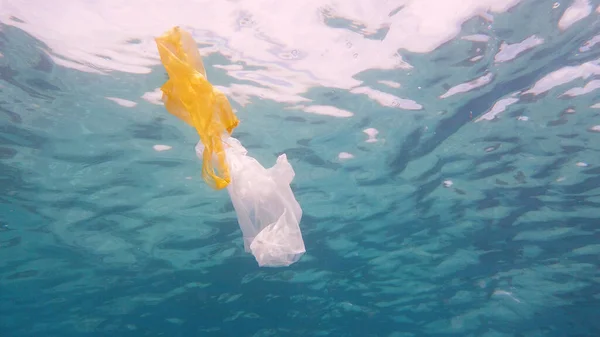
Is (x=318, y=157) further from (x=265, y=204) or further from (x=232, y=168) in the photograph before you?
(x=232, y=168)

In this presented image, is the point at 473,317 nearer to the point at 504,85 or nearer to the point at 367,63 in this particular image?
the point at 504,85

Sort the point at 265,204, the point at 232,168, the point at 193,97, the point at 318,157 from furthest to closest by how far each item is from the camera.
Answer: the point at 318,157 → the point at 265,204 → the point at 232,168 → the point at 193,97

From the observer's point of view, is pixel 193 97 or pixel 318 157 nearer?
pixel 193 97

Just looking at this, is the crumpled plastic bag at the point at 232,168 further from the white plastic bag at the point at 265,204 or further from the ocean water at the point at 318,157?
the ocean water at the point at 318,157

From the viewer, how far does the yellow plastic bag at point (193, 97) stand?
2918 millimetres

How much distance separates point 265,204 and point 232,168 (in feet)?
1.75

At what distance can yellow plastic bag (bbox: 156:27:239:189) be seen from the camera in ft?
9.57

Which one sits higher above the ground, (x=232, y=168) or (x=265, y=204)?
(x=232, y=168)

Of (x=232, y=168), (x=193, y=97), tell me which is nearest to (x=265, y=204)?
(x=232, y=168)

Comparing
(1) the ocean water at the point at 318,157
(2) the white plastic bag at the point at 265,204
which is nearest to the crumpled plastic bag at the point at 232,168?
(2) the white plastic bag at the point at 265,204

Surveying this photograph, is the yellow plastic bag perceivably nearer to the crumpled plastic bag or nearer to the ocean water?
the crumpled plastic bag

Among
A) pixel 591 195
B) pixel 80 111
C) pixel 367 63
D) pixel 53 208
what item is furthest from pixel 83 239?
pixel 591 195

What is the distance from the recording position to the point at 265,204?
4.38 meters

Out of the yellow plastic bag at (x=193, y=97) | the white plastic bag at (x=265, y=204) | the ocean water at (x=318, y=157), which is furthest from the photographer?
the ocean water at (x=318, y=157)
